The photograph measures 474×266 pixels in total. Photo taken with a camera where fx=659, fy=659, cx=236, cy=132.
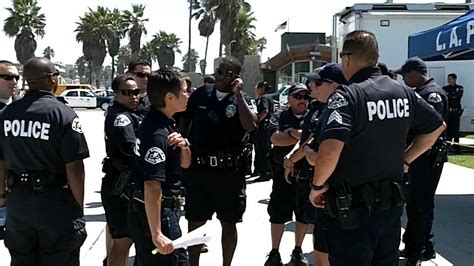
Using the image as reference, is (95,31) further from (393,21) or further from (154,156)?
(154,156)

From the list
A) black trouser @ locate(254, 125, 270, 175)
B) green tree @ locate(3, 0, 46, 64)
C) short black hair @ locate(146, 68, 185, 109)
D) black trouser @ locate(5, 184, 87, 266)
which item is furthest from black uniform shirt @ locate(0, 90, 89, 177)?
green tree @ locate(3, 0, 46, 64)

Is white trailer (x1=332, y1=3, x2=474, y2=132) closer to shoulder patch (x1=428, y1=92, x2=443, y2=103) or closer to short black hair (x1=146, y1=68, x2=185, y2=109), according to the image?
shoulder patch (x1=428, y1=92, x2=443, y2=103)

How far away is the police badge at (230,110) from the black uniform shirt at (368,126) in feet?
5.71

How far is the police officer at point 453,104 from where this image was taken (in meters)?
14.2

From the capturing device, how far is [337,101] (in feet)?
11.6

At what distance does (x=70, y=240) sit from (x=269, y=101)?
7135mm

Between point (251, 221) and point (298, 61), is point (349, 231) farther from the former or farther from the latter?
point (298, 61)

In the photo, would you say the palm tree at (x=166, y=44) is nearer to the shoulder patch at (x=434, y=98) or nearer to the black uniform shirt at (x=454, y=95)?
the black uniform shirt at (x=454, y=95)

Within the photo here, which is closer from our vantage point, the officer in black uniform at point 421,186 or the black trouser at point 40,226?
the black trouser at point 40,226

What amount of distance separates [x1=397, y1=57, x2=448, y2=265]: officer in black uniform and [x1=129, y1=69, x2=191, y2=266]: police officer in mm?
2889

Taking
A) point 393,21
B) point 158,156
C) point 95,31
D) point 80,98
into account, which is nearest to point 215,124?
point 158,156

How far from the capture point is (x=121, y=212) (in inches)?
200

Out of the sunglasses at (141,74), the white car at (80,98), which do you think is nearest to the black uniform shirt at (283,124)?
the sunglasses at (141,74)

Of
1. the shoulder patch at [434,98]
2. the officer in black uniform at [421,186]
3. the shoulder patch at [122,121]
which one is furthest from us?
the officer in black uniform at [421,186]
